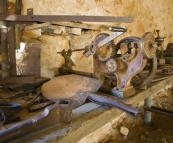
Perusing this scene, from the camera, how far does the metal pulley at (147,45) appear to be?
74 centimetres

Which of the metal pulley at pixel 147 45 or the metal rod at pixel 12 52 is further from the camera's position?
the metal rod at pixel 12 52

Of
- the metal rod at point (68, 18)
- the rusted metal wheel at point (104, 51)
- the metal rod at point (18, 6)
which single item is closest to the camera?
the metal rod at point (68, 18)

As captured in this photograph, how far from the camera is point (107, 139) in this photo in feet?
5.49

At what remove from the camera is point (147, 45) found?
764 mm

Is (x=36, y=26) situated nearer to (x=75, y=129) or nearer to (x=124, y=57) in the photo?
(x=124, y=57)

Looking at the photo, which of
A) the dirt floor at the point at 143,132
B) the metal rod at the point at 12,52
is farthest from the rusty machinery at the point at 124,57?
the dirt floor at the point at 143,132

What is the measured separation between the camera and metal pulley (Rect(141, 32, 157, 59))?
0.74 m

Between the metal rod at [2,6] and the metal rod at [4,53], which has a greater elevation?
the metal rod at [2,6]

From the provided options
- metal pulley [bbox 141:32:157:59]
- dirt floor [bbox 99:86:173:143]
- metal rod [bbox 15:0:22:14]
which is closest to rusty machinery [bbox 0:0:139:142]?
metal rod [bbox 15:0:22:14]

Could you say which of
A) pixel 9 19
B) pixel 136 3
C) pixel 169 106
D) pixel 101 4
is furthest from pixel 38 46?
pixel 169 106

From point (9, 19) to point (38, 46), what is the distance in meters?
0.24

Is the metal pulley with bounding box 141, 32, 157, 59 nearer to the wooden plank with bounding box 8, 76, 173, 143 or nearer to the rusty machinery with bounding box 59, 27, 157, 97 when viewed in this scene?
the rusty machinery with bounding box 59, 27, 157, 97

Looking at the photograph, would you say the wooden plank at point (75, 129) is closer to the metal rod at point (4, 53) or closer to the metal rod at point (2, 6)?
the metal rod at point (4, 53)

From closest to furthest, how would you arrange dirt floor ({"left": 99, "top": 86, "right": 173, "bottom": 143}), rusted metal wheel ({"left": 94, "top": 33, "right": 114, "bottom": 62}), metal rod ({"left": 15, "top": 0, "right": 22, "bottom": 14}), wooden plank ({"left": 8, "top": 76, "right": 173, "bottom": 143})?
wooden plank ({"left": 8, "top": 76, "right": 173, "bottom": 143})
rusted metal wheel ({"left": 94, "top": 33, "right": 114, "bottom": 62})
metal rod ({"left": 15, "top": 0, "right": 22, "bottom": 14})
dirt floor ({"left": 99, "top": 86, "right": 173, "bottom": 143})
